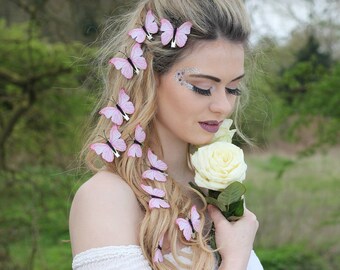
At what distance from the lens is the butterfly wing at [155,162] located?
2006mm

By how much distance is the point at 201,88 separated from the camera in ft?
6.33

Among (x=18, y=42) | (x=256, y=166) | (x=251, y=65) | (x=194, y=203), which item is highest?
(x=251, y=65)

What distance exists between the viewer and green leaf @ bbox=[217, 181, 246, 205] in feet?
6.46

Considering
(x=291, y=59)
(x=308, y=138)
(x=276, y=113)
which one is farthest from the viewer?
(x=291, y=59)

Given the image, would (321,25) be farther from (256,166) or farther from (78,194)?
(256,166)

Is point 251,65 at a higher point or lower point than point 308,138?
higher

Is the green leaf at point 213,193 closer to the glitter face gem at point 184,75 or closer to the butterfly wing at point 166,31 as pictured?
the glitter face gem at point 184,75

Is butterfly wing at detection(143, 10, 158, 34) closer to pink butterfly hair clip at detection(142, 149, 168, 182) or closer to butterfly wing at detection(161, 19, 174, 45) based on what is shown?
butterfly wing at detection(161, 19, 174, 45)

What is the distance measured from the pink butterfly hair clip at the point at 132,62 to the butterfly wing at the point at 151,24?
0.18 feet

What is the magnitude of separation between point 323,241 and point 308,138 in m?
1.30

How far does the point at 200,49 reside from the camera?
193cm

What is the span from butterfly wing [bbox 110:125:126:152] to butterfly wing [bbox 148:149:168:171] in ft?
0.28

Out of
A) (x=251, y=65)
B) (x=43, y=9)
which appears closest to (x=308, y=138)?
(x=43, y=9)

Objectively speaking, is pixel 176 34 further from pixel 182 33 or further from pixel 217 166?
pixel 217 166
